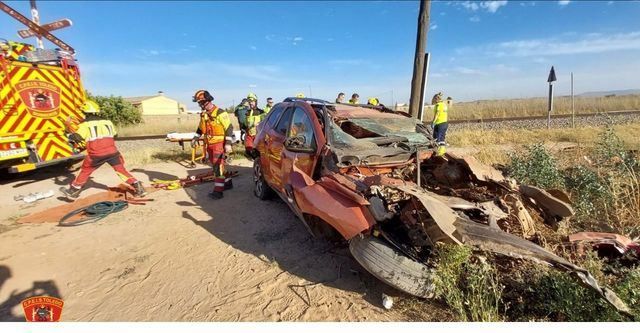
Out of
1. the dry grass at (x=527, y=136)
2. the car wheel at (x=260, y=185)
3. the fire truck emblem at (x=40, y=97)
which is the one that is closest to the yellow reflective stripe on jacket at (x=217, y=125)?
the car wheel at (x=260, y=185)

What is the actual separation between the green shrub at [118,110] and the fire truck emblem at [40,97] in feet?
56.9

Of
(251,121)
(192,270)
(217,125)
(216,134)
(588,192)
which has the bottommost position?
(192,270)

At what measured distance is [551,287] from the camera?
231 centimetres

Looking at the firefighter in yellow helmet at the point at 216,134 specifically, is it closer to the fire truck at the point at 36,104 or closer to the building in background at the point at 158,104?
the fire truck at the point at 36,104

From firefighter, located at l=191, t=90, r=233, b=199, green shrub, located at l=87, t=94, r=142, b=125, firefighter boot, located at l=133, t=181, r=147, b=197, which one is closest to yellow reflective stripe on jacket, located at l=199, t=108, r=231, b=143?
firefighter, located at l=191, t=90, r=233, b=199

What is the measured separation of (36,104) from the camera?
7332mm

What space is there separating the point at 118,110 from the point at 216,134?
22.5 m

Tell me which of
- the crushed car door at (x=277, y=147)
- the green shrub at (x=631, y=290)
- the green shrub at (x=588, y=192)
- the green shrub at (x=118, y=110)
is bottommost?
the green shrub at (x=631, y=290)

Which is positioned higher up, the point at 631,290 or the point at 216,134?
the point at 216,134

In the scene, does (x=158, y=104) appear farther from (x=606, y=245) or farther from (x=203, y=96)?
(x=606, y=245)

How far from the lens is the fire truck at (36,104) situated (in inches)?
265

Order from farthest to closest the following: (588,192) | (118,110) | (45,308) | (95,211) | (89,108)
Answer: (118,110) → (89,108) → (95,211) → (588,192) → (45,308)

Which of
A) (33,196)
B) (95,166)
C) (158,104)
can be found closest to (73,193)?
(95,166)

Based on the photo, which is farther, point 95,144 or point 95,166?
point 95,166
